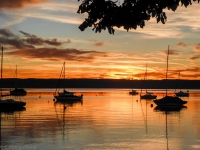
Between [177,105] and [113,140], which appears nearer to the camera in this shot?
[113,140]

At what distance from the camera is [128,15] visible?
10312mm

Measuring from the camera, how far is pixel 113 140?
108 feet

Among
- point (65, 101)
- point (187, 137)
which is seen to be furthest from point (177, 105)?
point (187, 137)

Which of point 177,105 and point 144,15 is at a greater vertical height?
point 144,15

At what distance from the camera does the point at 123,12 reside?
10297 mm

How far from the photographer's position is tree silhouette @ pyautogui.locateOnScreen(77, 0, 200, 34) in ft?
33.4

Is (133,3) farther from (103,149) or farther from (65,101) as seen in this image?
(65,101)

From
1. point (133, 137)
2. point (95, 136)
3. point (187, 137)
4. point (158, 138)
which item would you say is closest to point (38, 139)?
point (95, 136)

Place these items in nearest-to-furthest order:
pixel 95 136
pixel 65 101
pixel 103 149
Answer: pixel 103 149 < pixel 95 136 < pixel 65 101

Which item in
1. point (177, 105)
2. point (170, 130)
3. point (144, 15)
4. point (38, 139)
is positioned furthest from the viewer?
point (177, 105)

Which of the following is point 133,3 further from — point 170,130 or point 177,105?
point 177,105

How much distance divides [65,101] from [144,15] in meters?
104

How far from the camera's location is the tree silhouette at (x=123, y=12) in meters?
10.2

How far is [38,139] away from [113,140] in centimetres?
638
